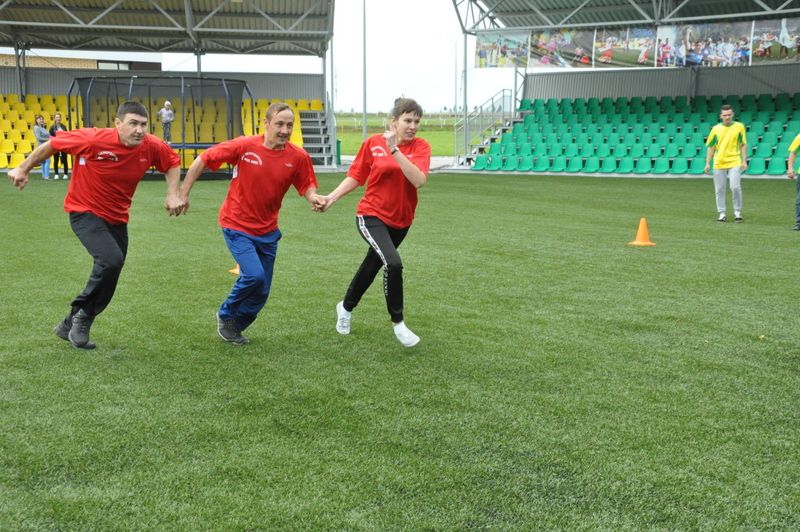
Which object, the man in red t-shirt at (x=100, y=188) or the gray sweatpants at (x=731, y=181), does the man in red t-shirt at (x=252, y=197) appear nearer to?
the man in red t-shirt at (x=100, y=188)

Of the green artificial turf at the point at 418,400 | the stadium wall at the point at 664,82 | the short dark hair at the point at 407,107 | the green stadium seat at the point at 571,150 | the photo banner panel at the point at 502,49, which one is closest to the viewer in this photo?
the green artificial turf at the point at 418,400

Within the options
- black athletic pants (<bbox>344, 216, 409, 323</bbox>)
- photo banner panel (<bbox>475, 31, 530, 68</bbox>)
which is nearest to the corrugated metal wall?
photo banner panel (<bbox>475, 31, 530, 68</bbox>)

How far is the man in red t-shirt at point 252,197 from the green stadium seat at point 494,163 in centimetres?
2386

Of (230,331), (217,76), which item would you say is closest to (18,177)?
(230,331)

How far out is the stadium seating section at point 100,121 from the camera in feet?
82.6

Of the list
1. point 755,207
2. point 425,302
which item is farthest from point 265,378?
point 755,207

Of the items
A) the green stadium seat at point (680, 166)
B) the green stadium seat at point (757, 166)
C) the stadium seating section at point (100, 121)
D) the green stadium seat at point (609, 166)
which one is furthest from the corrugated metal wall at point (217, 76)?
the green stadium seat at point (757, 166)

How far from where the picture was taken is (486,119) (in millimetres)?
32906

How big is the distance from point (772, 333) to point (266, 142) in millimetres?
4070

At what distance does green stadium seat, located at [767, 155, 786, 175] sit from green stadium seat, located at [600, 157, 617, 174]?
186 inches

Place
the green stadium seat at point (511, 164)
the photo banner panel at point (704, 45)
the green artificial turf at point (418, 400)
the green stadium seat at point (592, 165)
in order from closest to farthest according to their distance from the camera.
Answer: the green artificial turf at point (418, 400) → the photo banner panel at point (704, 45) → the green stadium seat at point (592, 165) → the green stadium seat at point (511, 164)

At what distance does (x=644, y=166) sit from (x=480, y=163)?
596cm

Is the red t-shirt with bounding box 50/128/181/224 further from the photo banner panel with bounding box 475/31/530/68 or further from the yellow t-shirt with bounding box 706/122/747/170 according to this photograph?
the photo banner panel with bounding box 475/31/530/68

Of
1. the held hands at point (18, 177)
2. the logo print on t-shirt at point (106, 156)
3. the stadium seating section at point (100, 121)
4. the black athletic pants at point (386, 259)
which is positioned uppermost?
the stadium seating section at point (100, 121)
